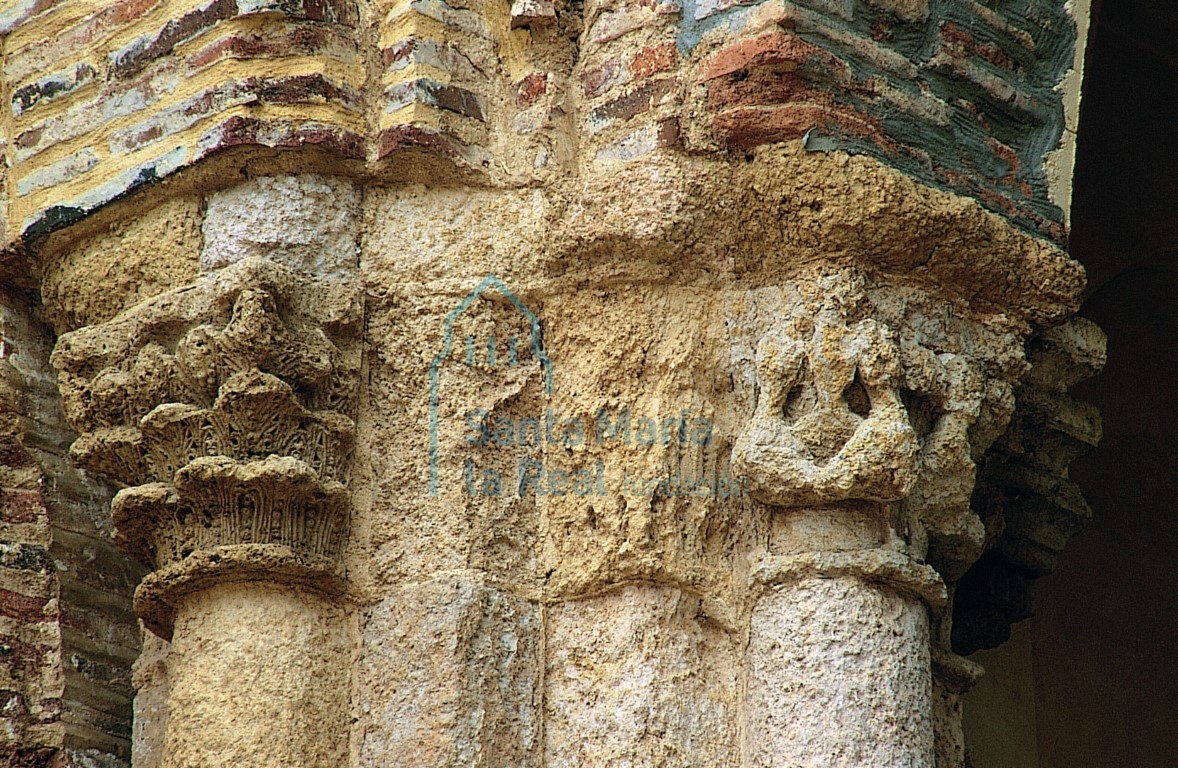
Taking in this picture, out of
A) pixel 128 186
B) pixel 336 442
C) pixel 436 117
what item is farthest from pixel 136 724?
pixel 436 117

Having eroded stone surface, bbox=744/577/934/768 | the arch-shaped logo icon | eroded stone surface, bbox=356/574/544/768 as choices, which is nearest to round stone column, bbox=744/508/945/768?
eroded stone surface, bbox=744/577/934/768

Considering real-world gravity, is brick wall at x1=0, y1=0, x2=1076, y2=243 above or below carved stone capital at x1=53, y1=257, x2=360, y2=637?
above

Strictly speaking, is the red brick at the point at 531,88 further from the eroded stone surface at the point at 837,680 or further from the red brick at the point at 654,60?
the eroded stone surface at the point at 837,680

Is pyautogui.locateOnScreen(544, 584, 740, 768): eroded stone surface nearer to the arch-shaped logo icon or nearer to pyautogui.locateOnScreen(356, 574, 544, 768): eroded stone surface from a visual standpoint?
pyautogui.locateOnScreen(356, 574, 544, 768): eroded stone surface

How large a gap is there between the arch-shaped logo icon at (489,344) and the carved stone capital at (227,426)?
0.13 m

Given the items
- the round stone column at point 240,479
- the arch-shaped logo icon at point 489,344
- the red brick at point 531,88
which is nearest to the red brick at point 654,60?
the red brick at point 531,88

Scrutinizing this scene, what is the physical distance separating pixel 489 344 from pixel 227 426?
0.46 metres

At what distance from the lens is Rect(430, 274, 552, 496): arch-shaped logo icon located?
9.83 feet

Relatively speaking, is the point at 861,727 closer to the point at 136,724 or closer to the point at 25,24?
the point at 136,724

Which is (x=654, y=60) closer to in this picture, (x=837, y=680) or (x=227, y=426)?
(x=227, y=426)

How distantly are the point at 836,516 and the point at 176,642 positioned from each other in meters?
1.03

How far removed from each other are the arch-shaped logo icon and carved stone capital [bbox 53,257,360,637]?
0.13 metres

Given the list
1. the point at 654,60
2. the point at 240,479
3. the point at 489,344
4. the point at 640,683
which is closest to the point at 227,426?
the point at 240,479

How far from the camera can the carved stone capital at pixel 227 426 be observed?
9.17 feet
